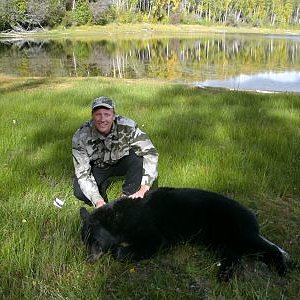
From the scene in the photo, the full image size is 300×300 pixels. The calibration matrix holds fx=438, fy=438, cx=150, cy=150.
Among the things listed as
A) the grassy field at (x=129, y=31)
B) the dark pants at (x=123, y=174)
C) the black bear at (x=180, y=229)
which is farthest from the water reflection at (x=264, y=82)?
the grassy field at (x=129, y=31)

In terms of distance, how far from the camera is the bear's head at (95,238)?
352 cm

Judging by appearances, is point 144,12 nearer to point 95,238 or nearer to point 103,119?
point 103,119

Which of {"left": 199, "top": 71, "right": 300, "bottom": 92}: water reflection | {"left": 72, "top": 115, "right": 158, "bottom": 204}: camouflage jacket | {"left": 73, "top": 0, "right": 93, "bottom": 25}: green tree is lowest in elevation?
{"left": 73, "top": 0, "right": 93, "bottom": 25}: green tree

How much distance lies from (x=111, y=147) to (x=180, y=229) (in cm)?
146

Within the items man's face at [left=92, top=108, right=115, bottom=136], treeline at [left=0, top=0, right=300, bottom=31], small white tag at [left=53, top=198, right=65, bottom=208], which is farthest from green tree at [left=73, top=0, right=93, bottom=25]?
small white tag at [left=53, top=198, right=65, bottom=208]

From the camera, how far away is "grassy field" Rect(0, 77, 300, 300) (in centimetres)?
322

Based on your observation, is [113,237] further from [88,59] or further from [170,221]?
[88,59]

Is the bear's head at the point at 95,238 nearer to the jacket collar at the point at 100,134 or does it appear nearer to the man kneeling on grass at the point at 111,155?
the man kneeling on grass at the point at 111,155

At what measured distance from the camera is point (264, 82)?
19750mm

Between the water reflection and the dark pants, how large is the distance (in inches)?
498

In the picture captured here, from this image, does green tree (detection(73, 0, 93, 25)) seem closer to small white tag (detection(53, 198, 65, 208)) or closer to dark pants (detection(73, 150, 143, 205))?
dark pants (detection(73, 150, 143, 205))

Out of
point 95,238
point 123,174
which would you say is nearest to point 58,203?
point 123,174

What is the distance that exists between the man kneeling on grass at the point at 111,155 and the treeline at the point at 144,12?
68400 mm

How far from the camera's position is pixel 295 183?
5.38 meters
